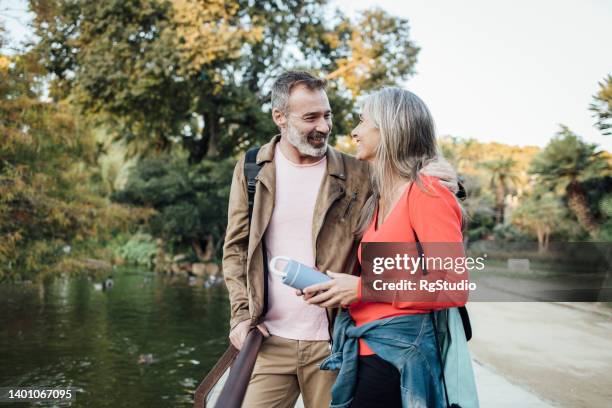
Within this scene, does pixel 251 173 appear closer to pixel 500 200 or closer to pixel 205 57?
pixel 205 57

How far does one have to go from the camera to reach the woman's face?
198cm

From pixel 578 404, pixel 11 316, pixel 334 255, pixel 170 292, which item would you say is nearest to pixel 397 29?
pixel 170 292

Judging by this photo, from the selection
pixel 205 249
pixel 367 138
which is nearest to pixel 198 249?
pixel 205 249

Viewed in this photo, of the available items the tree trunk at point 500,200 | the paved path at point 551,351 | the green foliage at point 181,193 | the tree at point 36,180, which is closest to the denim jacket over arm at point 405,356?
the paved path at point 551,351

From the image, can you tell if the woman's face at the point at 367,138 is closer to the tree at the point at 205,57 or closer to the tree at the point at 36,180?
the tree at the point at 36,180

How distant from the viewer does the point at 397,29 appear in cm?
1923

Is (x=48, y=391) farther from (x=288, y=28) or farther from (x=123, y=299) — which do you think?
(x=288, y=28)

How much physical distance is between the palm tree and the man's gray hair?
6032 centimetres

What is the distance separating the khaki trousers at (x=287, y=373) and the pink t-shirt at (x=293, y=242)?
37mm

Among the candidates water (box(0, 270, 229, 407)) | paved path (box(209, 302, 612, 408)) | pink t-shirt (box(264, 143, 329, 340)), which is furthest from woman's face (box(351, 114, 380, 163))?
water (box(0, 270, 229, 407))

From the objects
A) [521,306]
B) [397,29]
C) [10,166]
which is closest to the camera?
[10,166]

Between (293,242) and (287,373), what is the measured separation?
19.6 inches

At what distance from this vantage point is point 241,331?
240 centimetres

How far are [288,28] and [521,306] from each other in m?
10.6
